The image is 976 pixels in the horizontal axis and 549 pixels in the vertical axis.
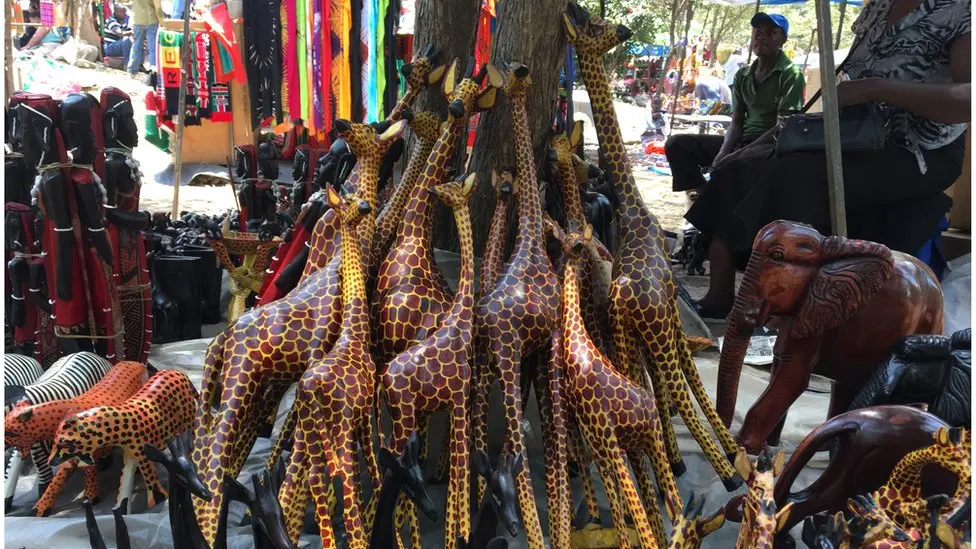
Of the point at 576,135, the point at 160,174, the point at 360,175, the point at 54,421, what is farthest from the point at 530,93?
the point at 160,174

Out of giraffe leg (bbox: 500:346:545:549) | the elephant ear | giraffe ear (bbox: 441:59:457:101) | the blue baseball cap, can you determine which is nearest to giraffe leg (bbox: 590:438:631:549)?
giraffe leg (bbox: 500:346:545:549)

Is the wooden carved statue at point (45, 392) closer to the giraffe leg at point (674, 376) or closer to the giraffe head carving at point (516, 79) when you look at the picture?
the giraffe head carving at point (516, 79)

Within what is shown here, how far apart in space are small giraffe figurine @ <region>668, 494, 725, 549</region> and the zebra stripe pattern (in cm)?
147

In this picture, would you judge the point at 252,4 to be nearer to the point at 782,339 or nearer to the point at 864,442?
the point at 782,339

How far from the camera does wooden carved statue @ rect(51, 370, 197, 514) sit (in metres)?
1.65

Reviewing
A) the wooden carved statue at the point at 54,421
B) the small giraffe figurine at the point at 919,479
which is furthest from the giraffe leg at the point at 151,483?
the small giraffe figurine at the point at 919,479

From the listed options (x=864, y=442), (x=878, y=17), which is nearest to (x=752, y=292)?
(x=864, y=442)

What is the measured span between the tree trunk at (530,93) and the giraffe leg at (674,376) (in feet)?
1.30

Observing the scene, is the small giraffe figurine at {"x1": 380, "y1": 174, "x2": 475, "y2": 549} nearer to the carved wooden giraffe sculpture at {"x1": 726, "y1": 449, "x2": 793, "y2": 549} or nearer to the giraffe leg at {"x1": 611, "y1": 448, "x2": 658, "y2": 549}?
the giraffe leg at {"x1": 611, "y1": 448, "x2": 658, "y2": 549}

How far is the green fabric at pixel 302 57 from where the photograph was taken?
16.6ft

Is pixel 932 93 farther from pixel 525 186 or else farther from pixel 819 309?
pixel 525 186

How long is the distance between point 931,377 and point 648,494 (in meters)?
0.64

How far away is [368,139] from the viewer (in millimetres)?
1766

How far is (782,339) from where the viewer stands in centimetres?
191
